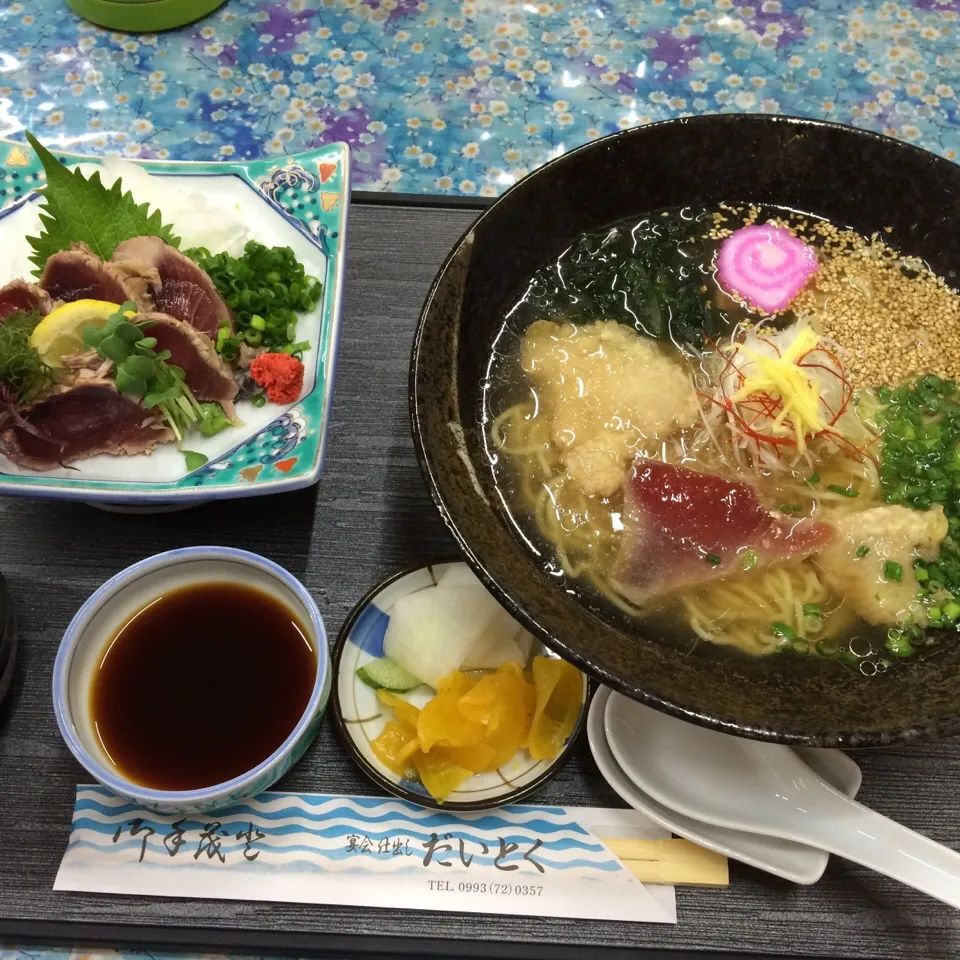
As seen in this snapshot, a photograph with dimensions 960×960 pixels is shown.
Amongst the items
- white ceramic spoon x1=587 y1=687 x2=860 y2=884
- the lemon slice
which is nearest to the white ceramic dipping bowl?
white ceramic spoon x1=587 y1=687 x2=860 y2=884

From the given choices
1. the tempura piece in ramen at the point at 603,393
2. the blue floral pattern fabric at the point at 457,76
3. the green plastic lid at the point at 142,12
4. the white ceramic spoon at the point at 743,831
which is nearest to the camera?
the white ceramic spoon at the point at 743,831

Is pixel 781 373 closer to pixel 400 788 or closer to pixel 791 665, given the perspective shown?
pixel 791 665

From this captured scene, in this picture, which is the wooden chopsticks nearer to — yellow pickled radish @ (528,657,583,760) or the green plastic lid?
yellow pickled radish @ (528,657,583,760)

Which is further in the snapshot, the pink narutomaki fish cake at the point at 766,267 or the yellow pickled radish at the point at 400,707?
the pink narutomaki fish cake at the point at 766,267

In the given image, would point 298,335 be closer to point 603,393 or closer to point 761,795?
point 603,393

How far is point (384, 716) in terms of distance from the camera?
1.53 metres

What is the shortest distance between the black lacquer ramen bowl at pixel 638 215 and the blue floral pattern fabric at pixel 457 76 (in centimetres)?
76

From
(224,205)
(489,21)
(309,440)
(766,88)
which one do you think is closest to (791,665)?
(309,440)

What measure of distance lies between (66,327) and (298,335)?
0.51 metres

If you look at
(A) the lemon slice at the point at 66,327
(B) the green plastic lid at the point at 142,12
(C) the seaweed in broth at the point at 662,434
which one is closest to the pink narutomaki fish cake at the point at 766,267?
(C) the seaweed in broth at the point at 662,434

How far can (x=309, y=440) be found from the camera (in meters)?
1.74

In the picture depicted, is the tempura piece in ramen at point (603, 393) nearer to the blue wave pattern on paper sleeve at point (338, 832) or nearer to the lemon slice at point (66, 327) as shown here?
the blue wave pattern on paper sleeve at point (338, 832)

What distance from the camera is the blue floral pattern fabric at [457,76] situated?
266cm

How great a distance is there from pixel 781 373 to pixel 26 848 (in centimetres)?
166
